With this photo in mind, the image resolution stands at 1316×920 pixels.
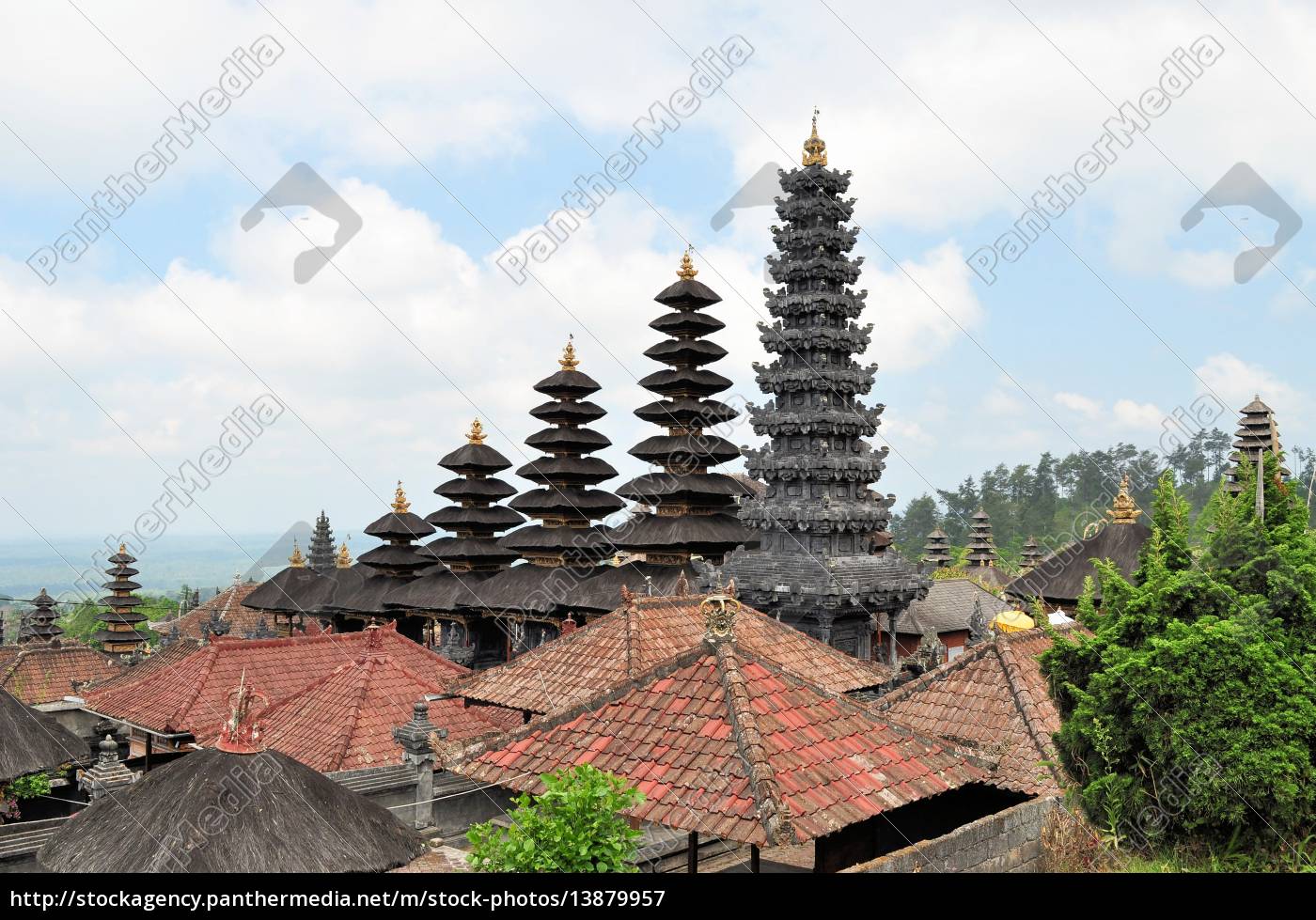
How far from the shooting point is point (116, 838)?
347 inches

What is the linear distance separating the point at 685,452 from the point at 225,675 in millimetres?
15860

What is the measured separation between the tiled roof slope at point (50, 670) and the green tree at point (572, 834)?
25033 millimetres

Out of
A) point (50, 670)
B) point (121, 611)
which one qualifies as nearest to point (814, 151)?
point (50, 670)

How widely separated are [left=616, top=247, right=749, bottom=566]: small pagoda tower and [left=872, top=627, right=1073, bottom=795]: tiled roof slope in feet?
50.7

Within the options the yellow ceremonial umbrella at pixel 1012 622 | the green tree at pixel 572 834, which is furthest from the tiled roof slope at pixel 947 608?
the green tree at pixel 572 834

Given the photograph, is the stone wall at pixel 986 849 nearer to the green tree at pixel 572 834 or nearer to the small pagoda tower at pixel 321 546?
the green tree at pixel 572 834

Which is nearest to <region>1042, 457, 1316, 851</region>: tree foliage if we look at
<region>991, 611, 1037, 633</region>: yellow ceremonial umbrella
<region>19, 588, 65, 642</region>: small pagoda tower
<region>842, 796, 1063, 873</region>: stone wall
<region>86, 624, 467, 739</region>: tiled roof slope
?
<region>842, 796, 1063, 873</region>: stone wall

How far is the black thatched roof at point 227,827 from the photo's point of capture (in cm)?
852

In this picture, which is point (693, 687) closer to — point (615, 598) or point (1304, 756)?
point (1304, 756)

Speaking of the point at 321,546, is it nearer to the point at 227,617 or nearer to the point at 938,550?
the point at 227,617

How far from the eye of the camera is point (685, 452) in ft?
102

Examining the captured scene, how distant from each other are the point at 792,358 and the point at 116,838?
21129 mm

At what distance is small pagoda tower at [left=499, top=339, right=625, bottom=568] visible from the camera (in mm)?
33000

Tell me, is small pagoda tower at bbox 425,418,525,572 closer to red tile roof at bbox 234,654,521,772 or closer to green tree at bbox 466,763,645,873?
red tile roof at bbox 234,654,521,772
